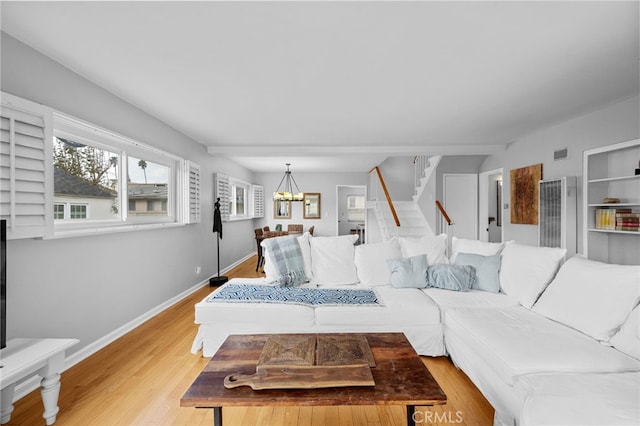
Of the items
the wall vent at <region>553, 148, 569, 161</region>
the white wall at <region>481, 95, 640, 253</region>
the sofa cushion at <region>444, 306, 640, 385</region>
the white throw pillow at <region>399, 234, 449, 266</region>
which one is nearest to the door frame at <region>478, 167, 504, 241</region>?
the white wall at <region>481, 95, 640, 253</region>

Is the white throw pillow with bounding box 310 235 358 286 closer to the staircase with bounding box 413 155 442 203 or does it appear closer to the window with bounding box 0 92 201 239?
the window with bounding box 0 92 201 239

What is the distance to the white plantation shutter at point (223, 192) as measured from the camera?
5.59 meters

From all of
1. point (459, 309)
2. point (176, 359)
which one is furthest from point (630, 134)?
point (176, 359)

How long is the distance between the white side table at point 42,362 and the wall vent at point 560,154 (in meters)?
5.69

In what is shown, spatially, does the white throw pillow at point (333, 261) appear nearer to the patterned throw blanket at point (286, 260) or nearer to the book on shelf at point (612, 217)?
the patterned throw blanket at point (286, 260)

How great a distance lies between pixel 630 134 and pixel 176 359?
17.2 ft

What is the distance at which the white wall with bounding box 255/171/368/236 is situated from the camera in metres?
9.18

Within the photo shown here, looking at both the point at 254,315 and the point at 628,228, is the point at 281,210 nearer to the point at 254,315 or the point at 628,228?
the point at 254,315

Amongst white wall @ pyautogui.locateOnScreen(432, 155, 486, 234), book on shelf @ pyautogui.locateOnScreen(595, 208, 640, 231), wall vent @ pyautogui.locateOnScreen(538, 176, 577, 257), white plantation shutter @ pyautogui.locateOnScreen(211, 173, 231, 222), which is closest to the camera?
book on shelf @ pyautogui.locateOnScreen(595, 208, 640, 231)

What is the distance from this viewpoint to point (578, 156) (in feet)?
12.7

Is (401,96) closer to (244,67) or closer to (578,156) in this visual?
(244,67)

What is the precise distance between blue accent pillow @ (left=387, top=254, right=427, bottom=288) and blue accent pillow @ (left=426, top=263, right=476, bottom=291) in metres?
0.09

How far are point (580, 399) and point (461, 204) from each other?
6.11m

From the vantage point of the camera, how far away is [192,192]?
4.37 meters
